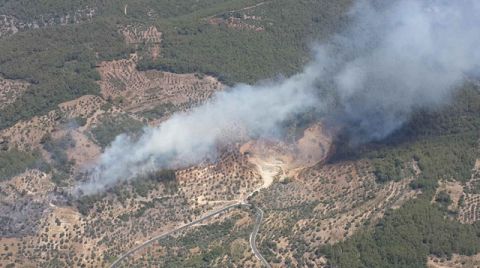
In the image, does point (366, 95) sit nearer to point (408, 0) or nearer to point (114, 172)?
point (408, 0)

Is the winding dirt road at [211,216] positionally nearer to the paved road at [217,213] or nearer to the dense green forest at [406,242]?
the paved road at [217,213]

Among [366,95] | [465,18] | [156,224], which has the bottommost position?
[156,224]

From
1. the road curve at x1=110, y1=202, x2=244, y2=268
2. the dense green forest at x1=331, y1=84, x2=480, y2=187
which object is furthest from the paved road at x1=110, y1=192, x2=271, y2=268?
the dense green forest at x1=331, y1=84, x2=480, y2=187

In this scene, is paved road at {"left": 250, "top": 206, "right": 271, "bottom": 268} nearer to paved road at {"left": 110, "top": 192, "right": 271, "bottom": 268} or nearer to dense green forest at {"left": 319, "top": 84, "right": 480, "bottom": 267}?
paved road at {"left": 110, "top": 192, "right": 271, "bottom": 268}

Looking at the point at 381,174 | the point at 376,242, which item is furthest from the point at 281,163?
the point at 376,242

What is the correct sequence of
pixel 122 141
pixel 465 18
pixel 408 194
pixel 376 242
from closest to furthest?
pixel 376 242 → pixel 408 194 → pixel 122 141 → pixel 465 18

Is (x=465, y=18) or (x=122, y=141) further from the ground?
(x=465, y=18)

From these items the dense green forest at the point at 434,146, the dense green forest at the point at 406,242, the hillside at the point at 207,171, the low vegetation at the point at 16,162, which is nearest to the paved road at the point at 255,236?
the hillside at the point at 207,171

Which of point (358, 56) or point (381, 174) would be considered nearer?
point (381, 174)

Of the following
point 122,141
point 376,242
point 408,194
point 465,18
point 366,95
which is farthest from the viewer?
point 465,18
